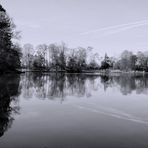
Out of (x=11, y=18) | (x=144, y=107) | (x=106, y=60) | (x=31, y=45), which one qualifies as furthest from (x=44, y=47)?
(x=144, y=107)

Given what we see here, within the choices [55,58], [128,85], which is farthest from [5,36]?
[55,58]

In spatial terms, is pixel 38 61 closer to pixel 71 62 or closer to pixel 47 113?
pixel 71 62

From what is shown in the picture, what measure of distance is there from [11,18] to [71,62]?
5691 cm

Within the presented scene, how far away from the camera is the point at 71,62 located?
100438 mm

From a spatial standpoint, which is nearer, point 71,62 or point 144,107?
point 144,107

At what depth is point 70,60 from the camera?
333 ft

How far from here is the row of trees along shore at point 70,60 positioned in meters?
99.4

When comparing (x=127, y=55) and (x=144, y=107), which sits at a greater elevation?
(x=127, y=55)

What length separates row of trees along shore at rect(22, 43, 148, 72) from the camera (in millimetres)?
99438

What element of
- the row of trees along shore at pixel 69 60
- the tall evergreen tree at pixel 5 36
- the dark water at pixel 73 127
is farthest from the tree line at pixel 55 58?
the dark water at pixel 73 127

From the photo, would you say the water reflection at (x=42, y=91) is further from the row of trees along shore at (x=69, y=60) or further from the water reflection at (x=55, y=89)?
the row of trees along shore at (x=69, y=60)

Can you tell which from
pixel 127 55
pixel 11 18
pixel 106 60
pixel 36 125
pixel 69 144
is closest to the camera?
pixel 69 144

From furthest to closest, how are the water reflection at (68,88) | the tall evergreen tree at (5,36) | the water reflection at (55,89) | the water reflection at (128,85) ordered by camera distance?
the tall evergreen tree at (5,36)
the water reflection at (128,85)
the water reflection at (68,88)
the water reflection at (55,89)

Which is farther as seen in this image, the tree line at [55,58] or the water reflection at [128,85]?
the tree line at [55,58]
